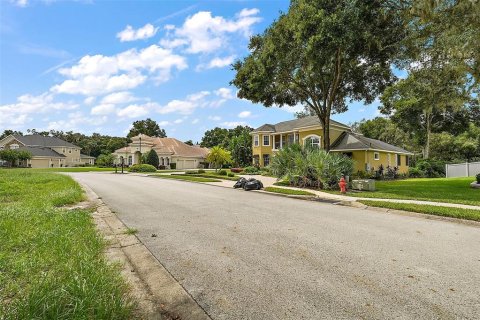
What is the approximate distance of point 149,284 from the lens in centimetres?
396

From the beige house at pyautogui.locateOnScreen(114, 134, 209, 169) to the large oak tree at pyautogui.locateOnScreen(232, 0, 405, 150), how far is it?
37092 mm

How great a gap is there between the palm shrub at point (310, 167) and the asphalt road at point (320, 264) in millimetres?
8150

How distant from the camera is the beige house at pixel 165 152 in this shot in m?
59.9

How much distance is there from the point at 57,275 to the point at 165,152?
57.3 m

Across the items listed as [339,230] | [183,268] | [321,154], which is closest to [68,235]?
[183,268]

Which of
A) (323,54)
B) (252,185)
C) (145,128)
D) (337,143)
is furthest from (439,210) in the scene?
(145,128)

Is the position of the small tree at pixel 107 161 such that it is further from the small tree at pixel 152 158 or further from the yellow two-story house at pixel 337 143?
the yellow two-story house at pixel 337 143

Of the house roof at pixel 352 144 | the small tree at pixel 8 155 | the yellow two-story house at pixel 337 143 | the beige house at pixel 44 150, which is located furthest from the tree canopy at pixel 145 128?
the house roof at pixel 352 144

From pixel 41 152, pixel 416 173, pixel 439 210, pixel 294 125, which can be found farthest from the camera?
pixel 41 152

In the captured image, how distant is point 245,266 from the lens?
466 cm

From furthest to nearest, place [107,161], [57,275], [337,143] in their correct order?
[107,161] → [337,143] → [57,275]

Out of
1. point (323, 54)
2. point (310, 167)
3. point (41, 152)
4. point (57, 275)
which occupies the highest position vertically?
point (323, 54)

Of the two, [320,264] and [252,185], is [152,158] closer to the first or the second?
[252,185]

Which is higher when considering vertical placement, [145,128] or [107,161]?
[145,128]
